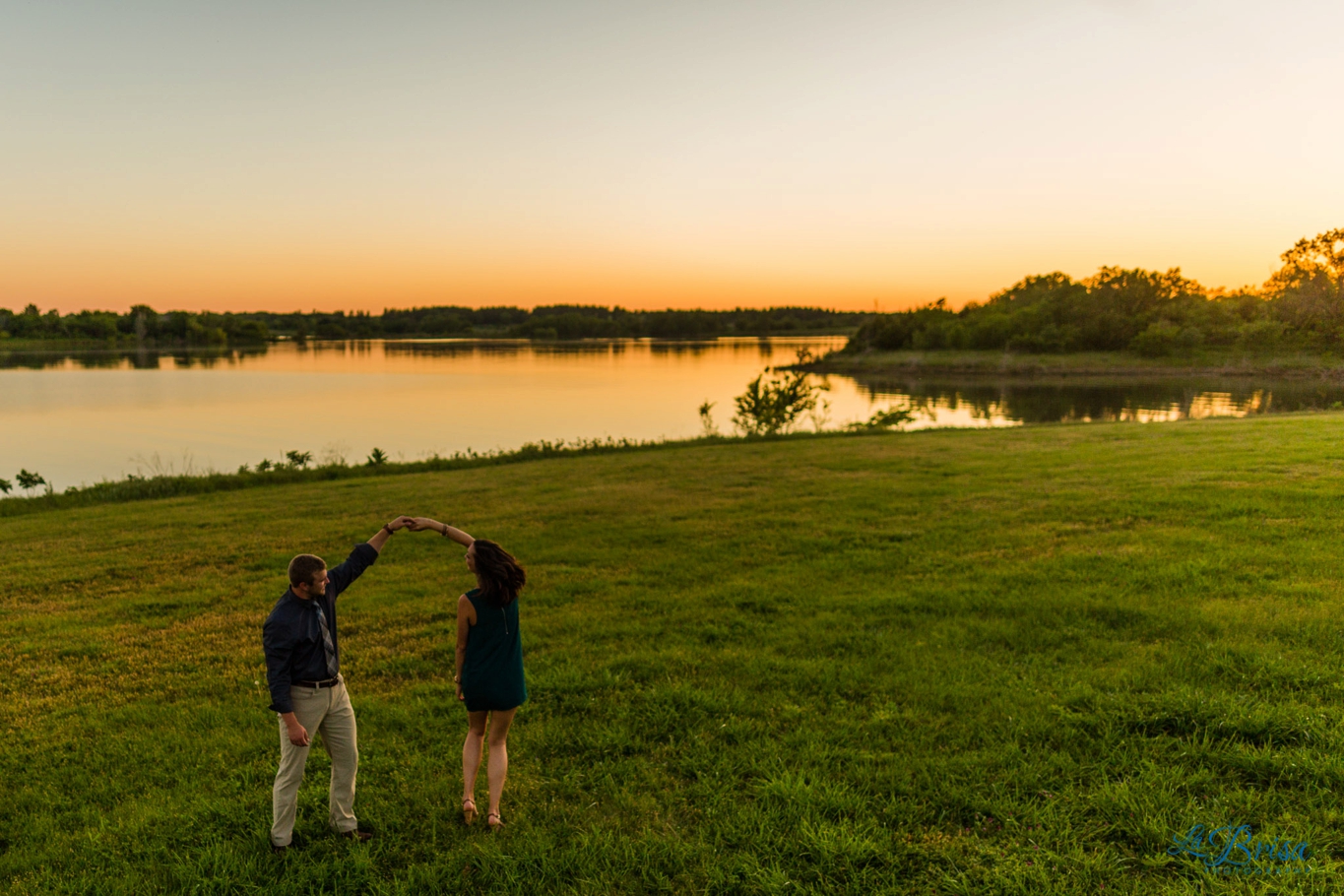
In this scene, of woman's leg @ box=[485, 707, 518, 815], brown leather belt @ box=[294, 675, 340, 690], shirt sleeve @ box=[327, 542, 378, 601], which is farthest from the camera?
woman's leg @ box=[485, 707, 518, 815]

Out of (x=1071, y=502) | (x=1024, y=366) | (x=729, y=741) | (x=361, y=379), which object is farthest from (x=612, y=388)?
(x=729, y=741)

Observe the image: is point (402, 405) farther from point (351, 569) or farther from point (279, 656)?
point (279, 656)

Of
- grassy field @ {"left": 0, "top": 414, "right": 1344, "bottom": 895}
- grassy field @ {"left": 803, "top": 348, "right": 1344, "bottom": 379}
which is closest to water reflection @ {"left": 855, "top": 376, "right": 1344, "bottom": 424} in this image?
grassy field @ {"left": 803, "top": 348, "right": 1344, "bottom": 379}

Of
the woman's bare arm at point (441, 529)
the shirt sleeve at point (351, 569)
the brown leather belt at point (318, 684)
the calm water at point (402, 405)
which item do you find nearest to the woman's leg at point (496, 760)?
the brown leather belt at point (318, 684)

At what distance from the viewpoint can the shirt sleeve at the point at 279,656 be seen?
11.4ft

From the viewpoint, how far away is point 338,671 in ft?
13.0

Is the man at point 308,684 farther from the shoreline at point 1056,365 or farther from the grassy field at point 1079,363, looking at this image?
the shoreline at point 1056,365

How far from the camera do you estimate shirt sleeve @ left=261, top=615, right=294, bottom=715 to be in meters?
3.48

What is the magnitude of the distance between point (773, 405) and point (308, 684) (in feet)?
86.3

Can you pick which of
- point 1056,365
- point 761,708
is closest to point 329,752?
point 761,708

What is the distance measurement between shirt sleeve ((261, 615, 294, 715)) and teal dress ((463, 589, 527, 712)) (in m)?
0.91

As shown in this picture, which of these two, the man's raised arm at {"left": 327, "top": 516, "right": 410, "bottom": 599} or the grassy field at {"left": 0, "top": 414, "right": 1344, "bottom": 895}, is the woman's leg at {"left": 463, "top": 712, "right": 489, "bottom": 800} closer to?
the grassy field at {"left": 0, "top": 414, "right": 1344, "bottom": 895}

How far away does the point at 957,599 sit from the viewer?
283 inches

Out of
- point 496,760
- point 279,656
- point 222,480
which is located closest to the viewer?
point 279,656
